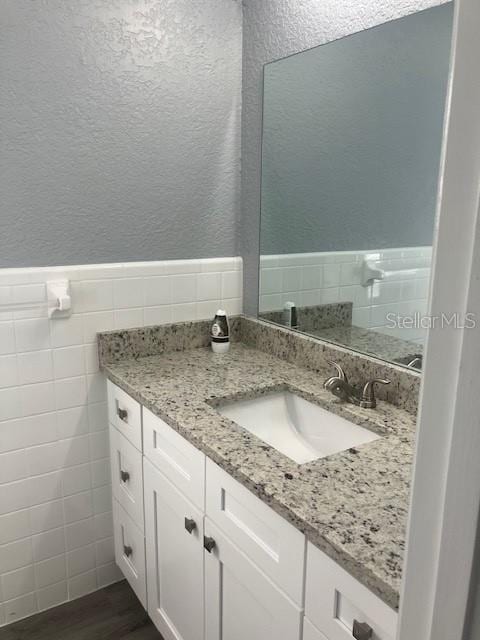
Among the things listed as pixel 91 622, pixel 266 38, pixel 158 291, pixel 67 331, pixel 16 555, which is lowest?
pixel 91 622

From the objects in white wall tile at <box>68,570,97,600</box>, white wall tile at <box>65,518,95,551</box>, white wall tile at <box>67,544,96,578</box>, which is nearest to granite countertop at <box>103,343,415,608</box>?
white wall tile at <box>65,518,95,551</box>

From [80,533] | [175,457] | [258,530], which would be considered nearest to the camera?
[258,530]

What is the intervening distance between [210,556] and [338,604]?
46 cm

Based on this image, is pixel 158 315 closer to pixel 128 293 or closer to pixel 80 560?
pixel 128 293

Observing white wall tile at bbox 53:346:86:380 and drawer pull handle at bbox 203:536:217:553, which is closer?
drawer pull handle at bbox 203:536:217:553

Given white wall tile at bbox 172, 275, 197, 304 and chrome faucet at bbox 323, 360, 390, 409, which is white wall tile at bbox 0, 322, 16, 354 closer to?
white wall tile at bbox 172, 275, 197, 304

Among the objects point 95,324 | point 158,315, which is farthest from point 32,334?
point 158,315

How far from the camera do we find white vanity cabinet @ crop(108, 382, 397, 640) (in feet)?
2.86

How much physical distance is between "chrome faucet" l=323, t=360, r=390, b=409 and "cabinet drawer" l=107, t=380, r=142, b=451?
58 cm

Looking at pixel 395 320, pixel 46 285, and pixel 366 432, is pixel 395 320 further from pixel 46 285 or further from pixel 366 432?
pixel 46 285

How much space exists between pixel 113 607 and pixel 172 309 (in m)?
1.11

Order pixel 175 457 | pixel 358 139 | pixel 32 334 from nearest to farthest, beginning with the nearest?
pixel 175 457, pixel 358 139, pixel 32 334

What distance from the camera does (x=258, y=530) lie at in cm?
104

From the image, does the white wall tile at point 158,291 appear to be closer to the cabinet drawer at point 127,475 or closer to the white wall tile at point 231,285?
the white wall tile at point 231,285
